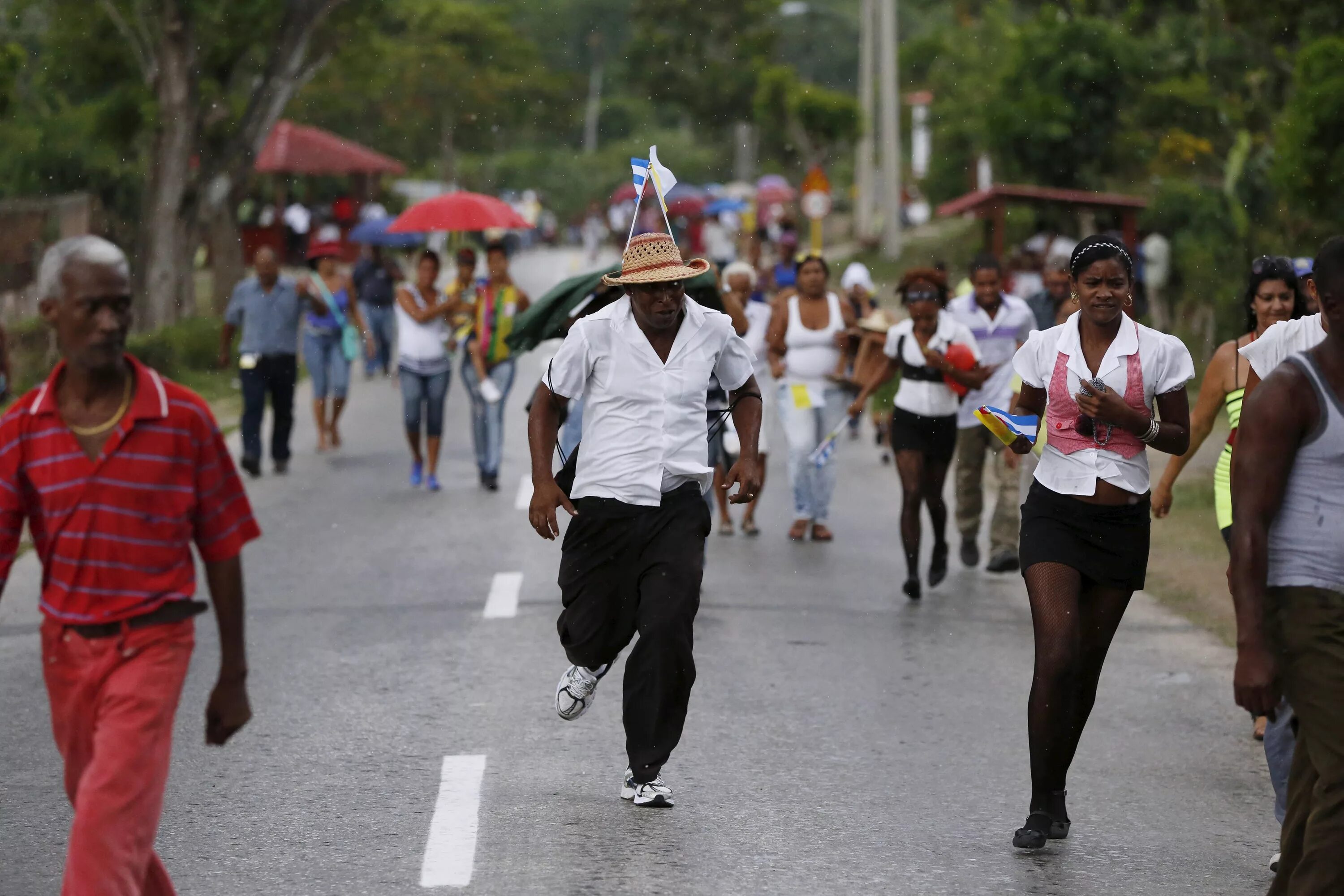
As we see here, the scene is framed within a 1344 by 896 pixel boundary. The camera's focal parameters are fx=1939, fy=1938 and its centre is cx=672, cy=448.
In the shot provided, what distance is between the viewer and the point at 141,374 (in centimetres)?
424

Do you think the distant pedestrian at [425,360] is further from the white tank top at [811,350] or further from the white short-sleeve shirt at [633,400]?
the white short-sleeve shirt at [633,400]

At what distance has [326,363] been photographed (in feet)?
57.5

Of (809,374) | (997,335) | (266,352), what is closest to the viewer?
(997,335)

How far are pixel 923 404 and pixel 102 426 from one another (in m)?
7.04

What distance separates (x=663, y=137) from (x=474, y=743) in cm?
8967

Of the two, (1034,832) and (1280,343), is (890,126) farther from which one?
(1034,832)

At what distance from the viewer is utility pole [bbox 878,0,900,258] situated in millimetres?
34844

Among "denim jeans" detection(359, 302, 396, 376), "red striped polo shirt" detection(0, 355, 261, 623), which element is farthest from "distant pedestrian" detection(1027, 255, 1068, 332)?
"denim jeans" detection(359, 302, 396, 376)

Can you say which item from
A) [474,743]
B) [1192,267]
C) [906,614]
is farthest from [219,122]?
[474,743]

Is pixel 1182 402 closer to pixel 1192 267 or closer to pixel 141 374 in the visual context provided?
pixel 141 374

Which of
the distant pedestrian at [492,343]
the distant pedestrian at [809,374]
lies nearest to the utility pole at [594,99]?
the distant pedestrian at [492,343]

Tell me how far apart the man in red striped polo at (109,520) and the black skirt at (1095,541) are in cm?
279

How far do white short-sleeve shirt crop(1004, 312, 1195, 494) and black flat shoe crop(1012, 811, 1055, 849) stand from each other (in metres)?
1.00

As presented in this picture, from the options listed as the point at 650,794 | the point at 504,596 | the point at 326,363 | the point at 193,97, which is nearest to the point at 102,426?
the point at 650,794
